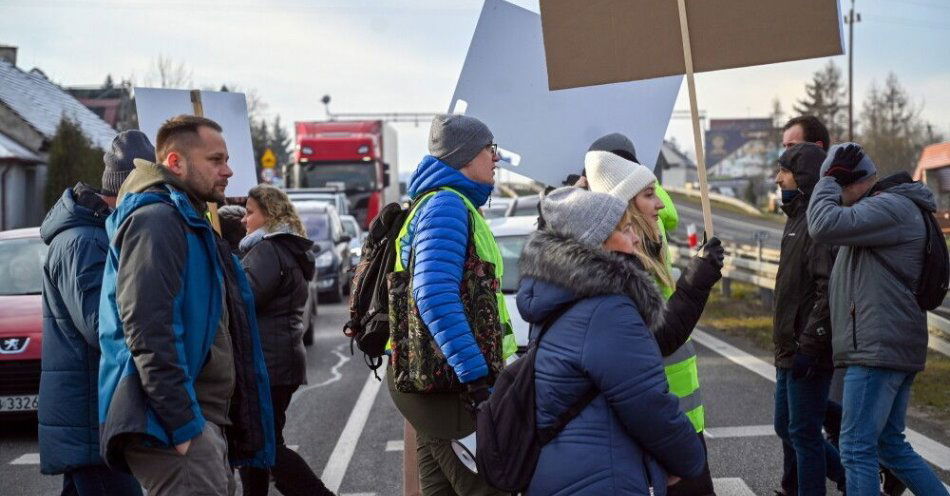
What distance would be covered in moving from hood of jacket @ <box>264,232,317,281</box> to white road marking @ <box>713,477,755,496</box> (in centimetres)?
257

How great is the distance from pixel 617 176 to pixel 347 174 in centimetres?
3043

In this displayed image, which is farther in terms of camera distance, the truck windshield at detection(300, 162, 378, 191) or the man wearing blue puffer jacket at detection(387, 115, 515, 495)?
the truck windshield at detection(300, 162, 378, 191)

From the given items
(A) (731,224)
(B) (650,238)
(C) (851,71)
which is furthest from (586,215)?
(A) (731,224)

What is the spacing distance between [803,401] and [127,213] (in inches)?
132

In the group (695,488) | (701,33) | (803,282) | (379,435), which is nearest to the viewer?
(695,488)

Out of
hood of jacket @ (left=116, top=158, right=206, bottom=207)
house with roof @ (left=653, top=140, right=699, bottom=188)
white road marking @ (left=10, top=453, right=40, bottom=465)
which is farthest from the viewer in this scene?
house with roof @ (left=653, top=140, right=699, bottom=188)

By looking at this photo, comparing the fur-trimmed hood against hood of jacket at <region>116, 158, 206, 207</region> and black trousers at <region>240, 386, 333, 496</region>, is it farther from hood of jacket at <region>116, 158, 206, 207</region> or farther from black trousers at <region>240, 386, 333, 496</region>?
black trousers at <region>240, 386, 333, 496</region>

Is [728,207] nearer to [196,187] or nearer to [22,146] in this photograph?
[22,146]

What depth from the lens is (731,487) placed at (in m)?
6.53

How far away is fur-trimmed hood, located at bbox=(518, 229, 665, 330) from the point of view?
3.14 metres

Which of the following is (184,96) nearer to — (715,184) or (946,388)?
(946,388)

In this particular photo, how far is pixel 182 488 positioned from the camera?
3.56 m

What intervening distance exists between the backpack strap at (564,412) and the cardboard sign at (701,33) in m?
1.87

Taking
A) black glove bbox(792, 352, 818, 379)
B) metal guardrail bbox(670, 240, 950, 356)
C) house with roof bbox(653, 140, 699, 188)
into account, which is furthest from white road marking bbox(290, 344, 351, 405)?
house with roof bbox(653, 140, 699, 188)
